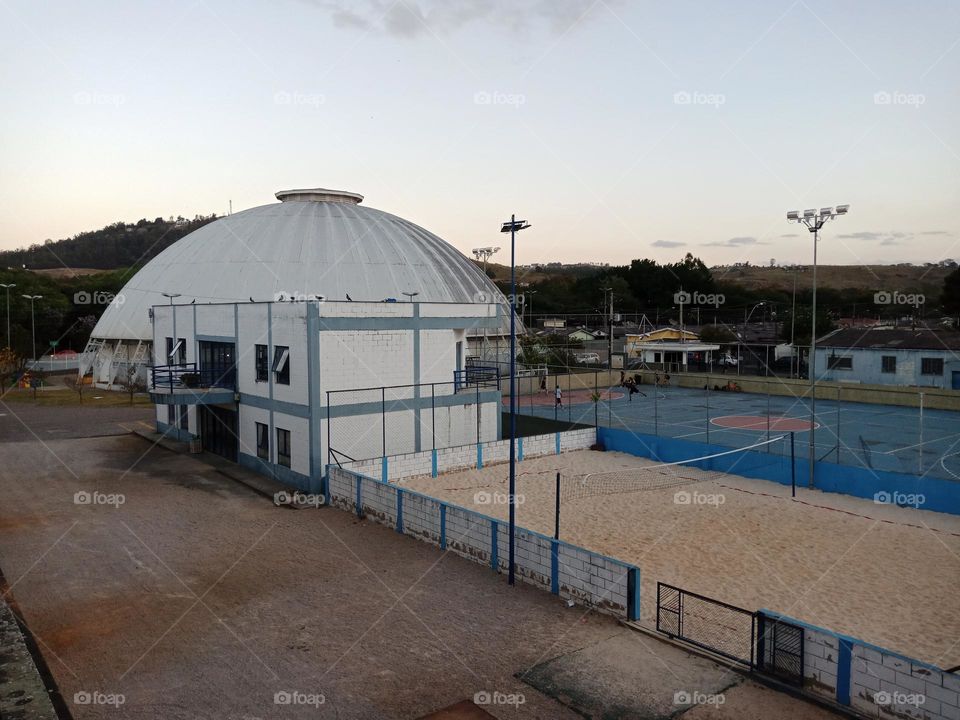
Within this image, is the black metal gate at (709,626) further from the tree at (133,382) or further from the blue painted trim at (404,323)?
the tree at (133,382)

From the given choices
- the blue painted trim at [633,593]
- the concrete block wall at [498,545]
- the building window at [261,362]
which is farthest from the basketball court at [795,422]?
the blue painted trim at [633,593]

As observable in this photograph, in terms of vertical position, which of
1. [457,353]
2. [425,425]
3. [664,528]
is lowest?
[664,528]

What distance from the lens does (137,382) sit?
5100cm

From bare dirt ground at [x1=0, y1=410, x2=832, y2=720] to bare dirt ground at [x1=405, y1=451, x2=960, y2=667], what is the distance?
2.76m

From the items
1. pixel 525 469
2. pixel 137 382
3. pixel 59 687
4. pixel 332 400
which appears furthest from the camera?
pixel 137 382

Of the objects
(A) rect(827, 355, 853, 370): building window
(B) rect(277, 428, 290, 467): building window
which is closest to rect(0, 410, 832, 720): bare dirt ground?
(B) rect(277, 428, 290, 467): building window

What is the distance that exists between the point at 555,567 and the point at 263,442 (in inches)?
631

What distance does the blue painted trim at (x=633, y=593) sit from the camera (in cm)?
1433

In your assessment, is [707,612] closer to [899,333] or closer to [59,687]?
[59,687]

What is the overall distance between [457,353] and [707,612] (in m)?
17.9

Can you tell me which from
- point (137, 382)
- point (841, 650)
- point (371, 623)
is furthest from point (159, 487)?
point (137, 382)

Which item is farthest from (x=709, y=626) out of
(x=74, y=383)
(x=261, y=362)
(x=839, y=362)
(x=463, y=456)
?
(x=74, y=383)

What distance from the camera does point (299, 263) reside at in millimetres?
47000

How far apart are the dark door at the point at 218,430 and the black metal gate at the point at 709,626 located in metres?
20.9
